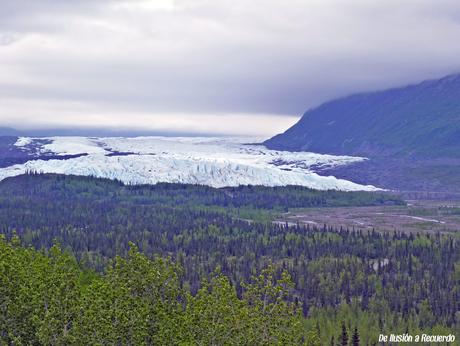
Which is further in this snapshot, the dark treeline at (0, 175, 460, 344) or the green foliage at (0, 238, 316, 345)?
the dark treeline at (0, 175, 460, 344)

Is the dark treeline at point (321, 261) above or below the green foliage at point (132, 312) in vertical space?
below

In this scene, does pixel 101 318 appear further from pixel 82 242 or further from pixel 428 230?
pixel 428 230

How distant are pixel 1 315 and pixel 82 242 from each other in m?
129

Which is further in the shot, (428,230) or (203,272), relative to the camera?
(428,230)

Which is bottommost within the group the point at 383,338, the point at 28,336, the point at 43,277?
the point at 383,338

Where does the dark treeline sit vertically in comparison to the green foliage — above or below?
below

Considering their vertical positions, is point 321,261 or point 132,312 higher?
point 132,312

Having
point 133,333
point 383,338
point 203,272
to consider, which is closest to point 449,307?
point 383,338

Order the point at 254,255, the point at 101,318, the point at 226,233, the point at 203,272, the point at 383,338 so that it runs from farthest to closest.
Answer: the point at 226,233
the point at 254,255
the point at 203,272
the point at 383,338
the point at 101,318

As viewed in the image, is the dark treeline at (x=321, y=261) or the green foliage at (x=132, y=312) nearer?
the green foliage at (x=132, y=312)

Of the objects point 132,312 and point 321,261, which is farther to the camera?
point 321,261

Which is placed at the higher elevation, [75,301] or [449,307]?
[75,301]

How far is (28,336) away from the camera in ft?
122

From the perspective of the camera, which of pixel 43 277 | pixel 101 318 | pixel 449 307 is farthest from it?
pixel 449 307
